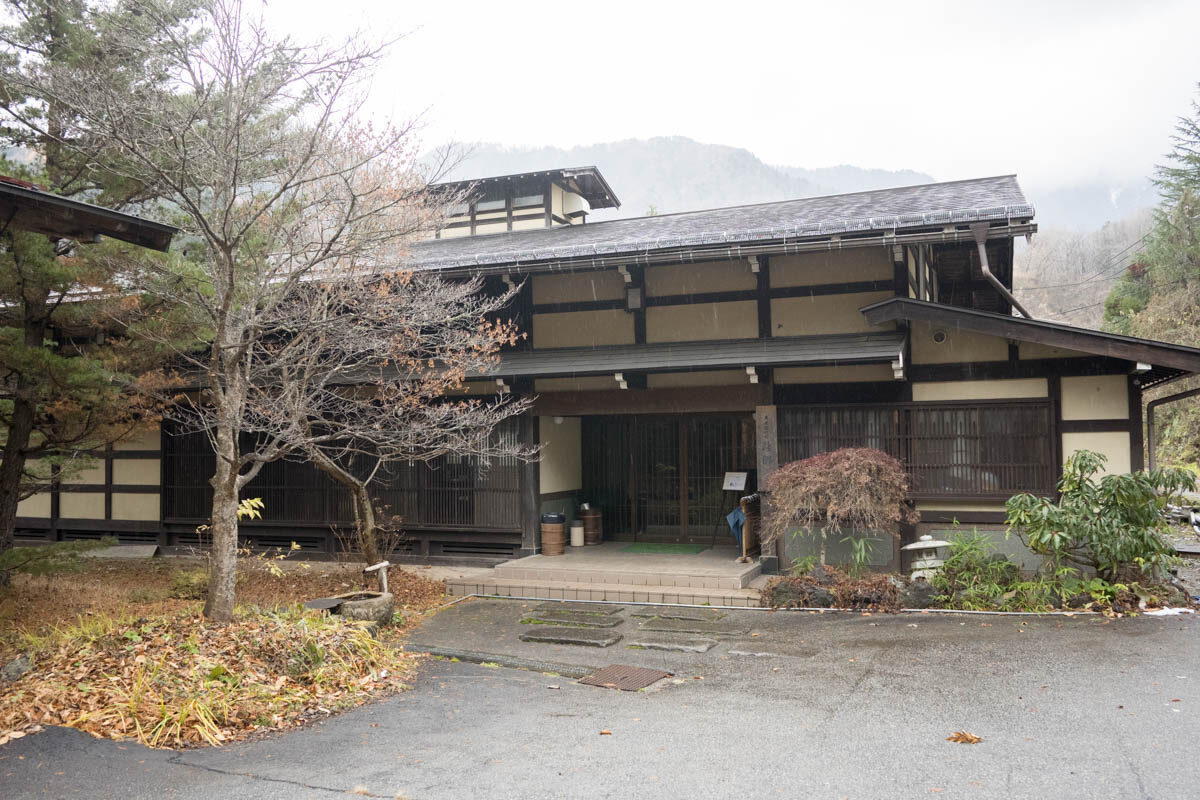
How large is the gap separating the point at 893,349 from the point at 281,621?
6560mm

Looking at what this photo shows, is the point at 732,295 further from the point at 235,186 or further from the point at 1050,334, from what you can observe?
the point at 235,186

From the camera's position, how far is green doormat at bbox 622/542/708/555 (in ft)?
36.9

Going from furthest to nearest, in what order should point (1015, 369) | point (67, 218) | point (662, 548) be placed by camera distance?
point (662, 548), point (1015, 369), point (67, 218)

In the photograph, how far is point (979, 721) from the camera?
4.94 m

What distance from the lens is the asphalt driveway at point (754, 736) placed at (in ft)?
13.3

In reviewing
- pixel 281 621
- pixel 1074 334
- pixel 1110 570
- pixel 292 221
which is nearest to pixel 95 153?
pixel 292 221

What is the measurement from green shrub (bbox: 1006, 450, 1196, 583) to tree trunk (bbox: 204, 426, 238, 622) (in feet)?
23.3

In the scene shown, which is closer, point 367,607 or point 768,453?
point 367,607

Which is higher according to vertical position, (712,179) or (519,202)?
(712,179)

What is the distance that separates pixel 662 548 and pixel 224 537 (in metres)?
6.44

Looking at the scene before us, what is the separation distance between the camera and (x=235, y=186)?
6.35 metres

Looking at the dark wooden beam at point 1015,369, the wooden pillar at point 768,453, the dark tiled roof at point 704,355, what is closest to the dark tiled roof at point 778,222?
the dark tiled roof at point 704,355

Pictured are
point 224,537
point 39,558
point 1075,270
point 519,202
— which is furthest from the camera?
point 1075,270

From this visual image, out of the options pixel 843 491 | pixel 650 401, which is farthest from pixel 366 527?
pixel 843 491
